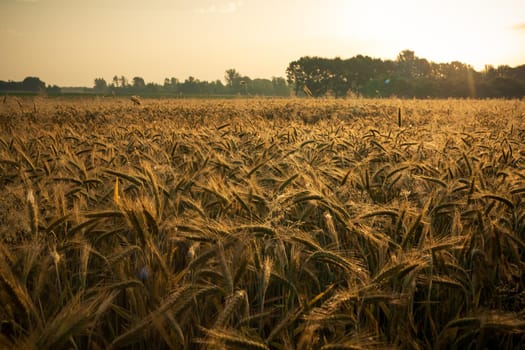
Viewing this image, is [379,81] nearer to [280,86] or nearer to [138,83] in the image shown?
[280,86]

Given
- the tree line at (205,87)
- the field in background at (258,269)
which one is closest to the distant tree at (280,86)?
the tree line at (205,87)

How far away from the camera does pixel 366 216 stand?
1956mm

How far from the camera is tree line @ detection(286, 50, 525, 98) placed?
47.9 m

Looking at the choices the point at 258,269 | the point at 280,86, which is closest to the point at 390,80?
the point at 280,86

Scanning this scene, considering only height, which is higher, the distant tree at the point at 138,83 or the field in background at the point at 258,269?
the distant tree at the point at 138,83

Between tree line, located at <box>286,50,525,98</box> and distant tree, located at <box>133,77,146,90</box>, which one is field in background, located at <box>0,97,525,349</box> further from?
distant tree, located at <box>133,77,146,90</box>

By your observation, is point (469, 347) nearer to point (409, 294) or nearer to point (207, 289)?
point (409, 294)

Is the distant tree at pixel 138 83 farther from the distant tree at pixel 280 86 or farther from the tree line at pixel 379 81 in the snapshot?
the distant tree at pixel 280 86

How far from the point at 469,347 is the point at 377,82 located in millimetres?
70374

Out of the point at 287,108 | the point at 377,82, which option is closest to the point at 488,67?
the point at 377,82

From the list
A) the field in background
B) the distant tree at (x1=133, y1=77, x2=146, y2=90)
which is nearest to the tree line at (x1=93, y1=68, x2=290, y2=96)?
the distant tree at (x1=133, y1=77, x2=146, y2=90)

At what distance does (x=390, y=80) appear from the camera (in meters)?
63.0

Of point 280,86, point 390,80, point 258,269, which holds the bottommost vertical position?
point 258,269

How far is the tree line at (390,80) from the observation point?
47.9 m
